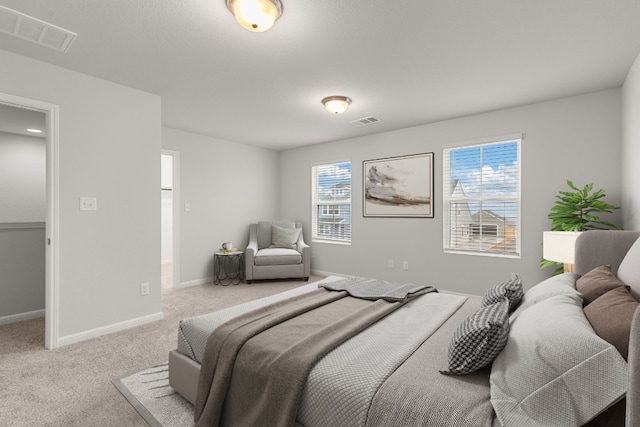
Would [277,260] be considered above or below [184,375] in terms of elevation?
above

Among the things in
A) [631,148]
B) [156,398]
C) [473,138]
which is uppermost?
[473,138]

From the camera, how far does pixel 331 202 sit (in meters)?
5.69

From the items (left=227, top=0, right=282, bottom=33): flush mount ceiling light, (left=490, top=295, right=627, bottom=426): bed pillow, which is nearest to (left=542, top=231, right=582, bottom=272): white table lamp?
(left=490, top=295, right=627, bottom=426): bed pillow

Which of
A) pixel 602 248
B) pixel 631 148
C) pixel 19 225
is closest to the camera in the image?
pixel 602 248

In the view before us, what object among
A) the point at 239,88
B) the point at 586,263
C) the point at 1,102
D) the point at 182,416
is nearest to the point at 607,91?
the point at 586,263

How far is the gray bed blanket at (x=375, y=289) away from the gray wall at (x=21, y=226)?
10.7 ft

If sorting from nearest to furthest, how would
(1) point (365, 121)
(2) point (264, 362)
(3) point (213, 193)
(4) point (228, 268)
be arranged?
1. (2) point (264, 362)
2. (1) point (365, 121)
3. (3) point (213, 193)
4. (4) point (228, 268)

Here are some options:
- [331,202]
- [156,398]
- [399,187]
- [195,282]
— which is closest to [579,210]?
[399,187]

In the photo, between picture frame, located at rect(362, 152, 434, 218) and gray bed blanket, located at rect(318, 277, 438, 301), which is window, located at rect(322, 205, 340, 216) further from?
gray bed blanket, located at rect(318, 277, 438, 301)

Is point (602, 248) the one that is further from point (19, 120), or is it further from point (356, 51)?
point (19, 120)

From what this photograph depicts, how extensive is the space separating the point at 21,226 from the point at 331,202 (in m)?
4.11

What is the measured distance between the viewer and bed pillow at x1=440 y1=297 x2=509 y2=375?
116 cm

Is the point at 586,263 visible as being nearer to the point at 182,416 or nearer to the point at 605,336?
the point at 605,336

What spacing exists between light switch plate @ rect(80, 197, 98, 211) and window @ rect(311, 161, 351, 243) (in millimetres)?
3535
